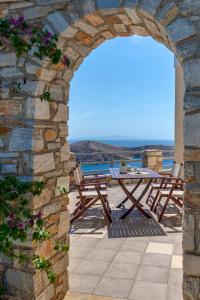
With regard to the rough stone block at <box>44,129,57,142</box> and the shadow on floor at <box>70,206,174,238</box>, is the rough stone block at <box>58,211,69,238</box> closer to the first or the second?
the rough stone block at <box>44,129,57,142</box>

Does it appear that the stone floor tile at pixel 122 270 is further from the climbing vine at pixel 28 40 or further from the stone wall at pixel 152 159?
the stone wall at pixel 152 159

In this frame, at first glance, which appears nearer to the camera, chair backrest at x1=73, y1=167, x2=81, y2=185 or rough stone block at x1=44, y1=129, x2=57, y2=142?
rough stone block at x1=44, y1=129, x2=57, y2=142

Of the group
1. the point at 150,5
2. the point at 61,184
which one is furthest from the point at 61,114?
the point at 150,5

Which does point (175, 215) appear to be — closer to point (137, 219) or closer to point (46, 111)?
point (137, 219)

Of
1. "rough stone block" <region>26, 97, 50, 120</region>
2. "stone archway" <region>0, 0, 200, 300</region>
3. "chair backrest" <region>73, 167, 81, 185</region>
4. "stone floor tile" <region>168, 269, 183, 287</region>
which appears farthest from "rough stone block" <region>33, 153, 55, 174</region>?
"chair backrest" <region>73, 167, 81, 185</region>

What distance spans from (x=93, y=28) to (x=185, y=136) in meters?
1.15

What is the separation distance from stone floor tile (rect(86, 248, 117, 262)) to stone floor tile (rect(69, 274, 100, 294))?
1.38 ft

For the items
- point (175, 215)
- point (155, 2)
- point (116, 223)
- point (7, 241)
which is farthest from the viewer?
point (175, 215)

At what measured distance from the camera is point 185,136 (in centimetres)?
207

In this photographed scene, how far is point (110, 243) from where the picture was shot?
3.89 meters

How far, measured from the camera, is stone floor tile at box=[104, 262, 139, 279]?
120 inches

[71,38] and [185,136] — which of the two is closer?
[185,136]

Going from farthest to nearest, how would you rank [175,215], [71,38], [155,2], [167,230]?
[175,215] → [167,230] → [71,38] → [155,2]

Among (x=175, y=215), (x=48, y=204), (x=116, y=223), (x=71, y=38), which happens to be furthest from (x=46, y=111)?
(x=175, y=215)
